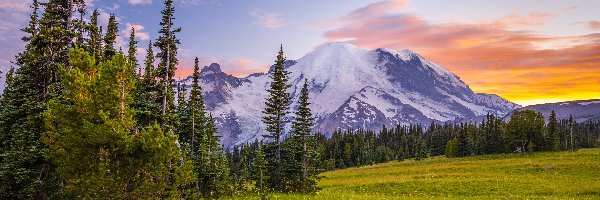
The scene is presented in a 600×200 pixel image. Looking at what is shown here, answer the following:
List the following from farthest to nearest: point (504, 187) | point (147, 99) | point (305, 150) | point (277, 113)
Result: point (277, 113), point (504, 187), point (305, 150), point (147, 99)

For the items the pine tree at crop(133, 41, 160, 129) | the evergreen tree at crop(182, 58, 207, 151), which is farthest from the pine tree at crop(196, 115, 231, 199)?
the pine tree at crop(133, 41, 160, 129)

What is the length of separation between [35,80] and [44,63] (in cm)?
135

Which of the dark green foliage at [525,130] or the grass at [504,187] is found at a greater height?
the dark green foliage at [525,130]

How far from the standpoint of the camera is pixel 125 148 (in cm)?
1703

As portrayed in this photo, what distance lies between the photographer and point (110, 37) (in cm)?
3231

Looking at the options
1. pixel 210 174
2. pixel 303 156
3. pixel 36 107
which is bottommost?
pixel 210 174

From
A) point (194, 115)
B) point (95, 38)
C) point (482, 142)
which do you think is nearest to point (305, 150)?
point (194, 115)

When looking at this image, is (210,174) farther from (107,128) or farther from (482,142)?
(482,142)

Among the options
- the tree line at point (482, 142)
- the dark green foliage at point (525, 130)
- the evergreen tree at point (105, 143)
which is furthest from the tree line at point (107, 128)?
the dark green foliage at point (525, 130)

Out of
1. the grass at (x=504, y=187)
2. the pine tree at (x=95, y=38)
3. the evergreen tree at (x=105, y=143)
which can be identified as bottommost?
the grass at (x=504, y=187)

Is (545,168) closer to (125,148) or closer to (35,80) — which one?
(125,148)

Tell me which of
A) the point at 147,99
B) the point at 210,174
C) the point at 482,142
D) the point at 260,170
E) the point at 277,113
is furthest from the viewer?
the point at 482,142

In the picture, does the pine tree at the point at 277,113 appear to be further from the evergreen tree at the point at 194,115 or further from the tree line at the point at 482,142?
the tree line at the point at 482,142

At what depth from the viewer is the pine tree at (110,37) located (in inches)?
1214
